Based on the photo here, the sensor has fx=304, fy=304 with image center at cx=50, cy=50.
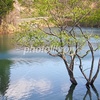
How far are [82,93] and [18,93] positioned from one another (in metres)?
4.23

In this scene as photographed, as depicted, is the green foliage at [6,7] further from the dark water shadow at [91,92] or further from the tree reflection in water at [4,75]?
the dark water shadow at [91,92]

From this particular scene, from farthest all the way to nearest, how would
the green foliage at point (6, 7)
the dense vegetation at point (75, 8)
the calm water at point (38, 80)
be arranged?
the green foliage at point (6, 7) < the dense vegetation at point (75, 8) < the calm water at point (38, 80)

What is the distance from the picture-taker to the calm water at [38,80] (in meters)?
19.7

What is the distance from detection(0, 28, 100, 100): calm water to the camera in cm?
1970

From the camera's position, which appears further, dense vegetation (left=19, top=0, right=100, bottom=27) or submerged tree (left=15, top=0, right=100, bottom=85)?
dense vegetation (left=19, top=0, right=100, bottom=27)

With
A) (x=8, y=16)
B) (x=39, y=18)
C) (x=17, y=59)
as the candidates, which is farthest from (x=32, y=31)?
(x=8, y=16)

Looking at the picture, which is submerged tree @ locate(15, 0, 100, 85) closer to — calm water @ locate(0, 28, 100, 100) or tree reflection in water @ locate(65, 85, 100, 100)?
tree reflection in water @ locate(65, 85, 100, 100)

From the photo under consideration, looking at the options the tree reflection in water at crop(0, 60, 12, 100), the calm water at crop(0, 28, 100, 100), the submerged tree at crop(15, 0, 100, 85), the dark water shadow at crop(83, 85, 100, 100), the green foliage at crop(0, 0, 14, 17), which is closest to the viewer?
the dark water shadow at crop(83, 85, 100, 100)

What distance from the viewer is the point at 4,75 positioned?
2502 centimetres

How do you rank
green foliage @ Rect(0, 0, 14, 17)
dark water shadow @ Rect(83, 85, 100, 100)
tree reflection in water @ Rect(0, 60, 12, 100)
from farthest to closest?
green foliage @ Rect(0, 0, 14, 17), tree reflection in water @ Rect(0, 60, 12, 100), dark water shadow @ Rect(83, 85, 100, 100)

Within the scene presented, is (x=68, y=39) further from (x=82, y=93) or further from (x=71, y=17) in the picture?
(x=82, y=93)

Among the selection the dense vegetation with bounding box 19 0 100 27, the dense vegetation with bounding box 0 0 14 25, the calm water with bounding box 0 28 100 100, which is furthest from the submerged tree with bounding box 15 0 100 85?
the dense vegetation with bounding box 0 0 14 25

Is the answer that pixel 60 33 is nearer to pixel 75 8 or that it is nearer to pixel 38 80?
pixel 75 8

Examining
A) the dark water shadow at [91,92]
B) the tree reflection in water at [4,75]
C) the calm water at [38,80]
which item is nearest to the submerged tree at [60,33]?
the dark water shadow at [91,92]
